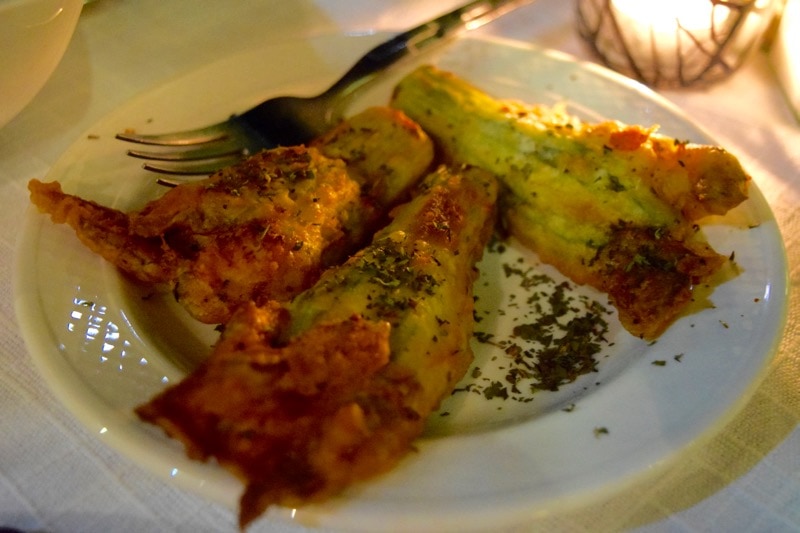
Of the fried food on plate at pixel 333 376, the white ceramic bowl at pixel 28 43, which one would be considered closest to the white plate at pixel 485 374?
the fried food on plate at pixel 333 376

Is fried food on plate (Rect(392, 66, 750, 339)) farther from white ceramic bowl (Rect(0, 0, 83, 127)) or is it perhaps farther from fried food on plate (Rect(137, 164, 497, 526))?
white ceramic bowl (Rect(0, 0, 83, 127))

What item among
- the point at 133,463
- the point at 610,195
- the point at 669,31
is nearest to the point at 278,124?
the point at 610,195

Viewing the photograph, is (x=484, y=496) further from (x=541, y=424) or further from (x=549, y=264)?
(x=549, y=264)

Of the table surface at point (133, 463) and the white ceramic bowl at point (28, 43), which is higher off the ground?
the white ceramic bowl at point (28, 43)

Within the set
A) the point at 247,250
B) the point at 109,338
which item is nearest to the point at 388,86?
the point at 247,250

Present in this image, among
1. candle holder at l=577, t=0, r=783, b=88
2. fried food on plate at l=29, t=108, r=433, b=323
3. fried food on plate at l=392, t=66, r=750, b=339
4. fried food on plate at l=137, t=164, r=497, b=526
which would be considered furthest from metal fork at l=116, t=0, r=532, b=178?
fried food on plate at l=137, t=164, r=497, b=526

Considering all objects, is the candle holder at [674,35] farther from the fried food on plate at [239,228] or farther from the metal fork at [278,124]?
the fried food on plate at [239,228]
